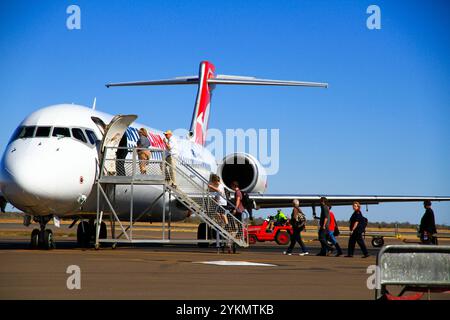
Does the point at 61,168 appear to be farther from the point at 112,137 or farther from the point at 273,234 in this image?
the point at 273,234

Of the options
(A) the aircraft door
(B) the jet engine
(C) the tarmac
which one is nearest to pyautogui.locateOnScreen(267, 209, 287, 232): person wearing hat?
(B) the jet engine

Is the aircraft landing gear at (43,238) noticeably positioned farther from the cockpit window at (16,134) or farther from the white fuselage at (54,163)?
the cockpit window at (16,134)

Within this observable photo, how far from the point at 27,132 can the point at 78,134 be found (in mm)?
1251

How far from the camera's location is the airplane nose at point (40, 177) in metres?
18.1

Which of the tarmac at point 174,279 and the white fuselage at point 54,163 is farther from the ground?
the white fuselage at point 54,163

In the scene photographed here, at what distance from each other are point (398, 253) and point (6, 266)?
25.3 ft

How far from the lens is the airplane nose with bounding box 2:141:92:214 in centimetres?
1812

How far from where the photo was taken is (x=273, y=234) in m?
31.4

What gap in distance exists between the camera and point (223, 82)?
35.9 metres

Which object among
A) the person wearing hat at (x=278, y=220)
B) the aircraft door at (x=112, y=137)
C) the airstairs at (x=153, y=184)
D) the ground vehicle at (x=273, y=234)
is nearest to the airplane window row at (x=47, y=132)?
the aircraft door at (x=112, y=137)

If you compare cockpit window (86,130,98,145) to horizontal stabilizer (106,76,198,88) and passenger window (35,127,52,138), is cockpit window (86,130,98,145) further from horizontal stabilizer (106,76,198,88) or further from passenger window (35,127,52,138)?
horizontal stabilizer (106,76,198,88)
